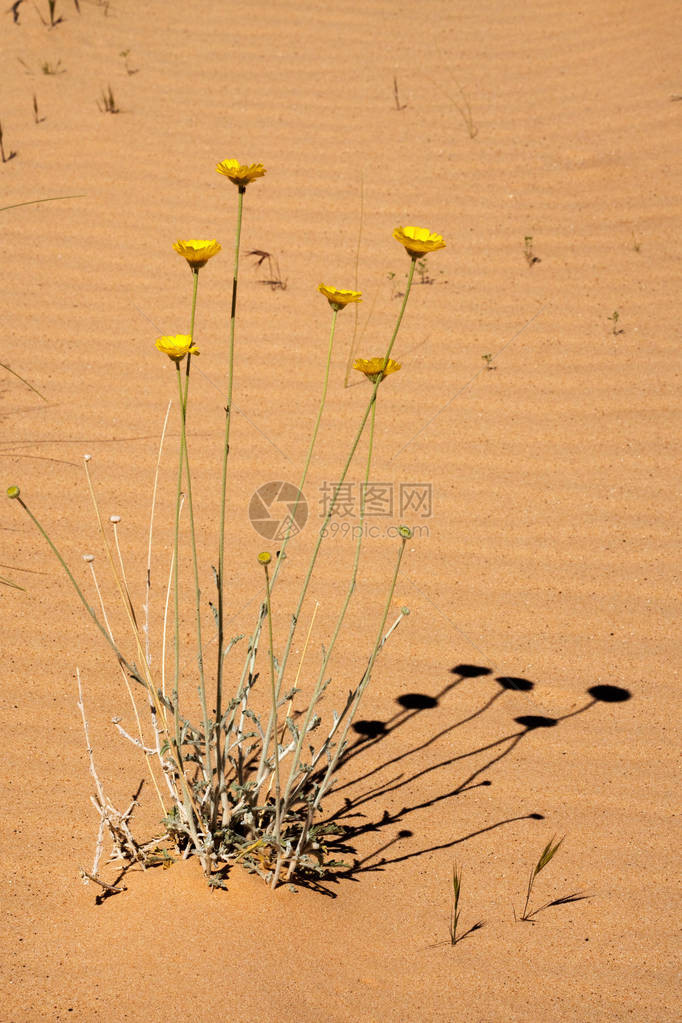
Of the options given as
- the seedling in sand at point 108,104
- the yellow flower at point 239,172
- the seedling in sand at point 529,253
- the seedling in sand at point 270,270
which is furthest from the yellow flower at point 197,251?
the seedling in sand at point 108,104

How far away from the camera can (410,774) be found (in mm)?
2166

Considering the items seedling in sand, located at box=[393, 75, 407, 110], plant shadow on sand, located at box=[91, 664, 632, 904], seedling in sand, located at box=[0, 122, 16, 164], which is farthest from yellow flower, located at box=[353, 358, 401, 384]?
seedling in sand, located at box=[393, 75, 407, 110]

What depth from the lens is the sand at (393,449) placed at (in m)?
1.72

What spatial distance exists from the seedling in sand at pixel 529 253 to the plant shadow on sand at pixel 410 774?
211 cm

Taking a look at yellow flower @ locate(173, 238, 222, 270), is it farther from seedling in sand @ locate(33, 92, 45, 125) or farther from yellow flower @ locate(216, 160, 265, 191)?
seedling in sand @ locate(33, 92, 45, 125)

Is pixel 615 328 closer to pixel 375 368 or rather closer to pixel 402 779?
pixel 402 779

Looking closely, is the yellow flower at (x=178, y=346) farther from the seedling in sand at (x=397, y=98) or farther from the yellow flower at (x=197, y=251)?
the seedling in sand at (x=397, y=98)

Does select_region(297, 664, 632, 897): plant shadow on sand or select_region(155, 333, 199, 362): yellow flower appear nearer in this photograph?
select_region(155, 333, 199, 362): yellow flower

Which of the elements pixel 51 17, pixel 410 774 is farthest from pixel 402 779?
pixel 51 17

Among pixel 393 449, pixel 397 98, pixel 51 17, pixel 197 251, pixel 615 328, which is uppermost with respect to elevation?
pixel 51 17

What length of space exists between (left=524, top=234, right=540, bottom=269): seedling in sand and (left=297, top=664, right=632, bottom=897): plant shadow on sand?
2.11 m

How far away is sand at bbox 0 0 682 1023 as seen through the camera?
1.72 m

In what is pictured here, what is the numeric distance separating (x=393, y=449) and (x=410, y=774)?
136cm

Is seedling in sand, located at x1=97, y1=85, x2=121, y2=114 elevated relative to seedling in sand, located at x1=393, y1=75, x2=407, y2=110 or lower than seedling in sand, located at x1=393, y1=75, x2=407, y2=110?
lower
